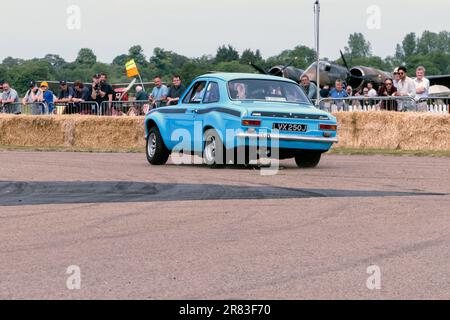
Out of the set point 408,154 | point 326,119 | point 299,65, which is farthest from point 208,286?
point 299,65

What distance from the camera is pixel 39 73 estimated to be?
120000 mm

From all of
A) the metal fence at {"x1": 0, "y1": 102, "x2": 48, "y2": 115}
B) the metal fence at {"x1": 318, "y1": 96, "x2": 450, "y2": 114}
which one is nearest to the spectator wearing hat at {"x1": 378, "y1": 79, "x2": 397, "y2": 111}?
the metal fence at {"x1": 318, "y1": 96, "x2": 450, "y2": 114}

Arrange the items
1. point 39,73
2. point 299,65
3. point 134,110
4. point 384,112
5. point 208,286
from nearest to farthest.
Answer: point 208,286, point 384,112, point 134,110, point 39,73, point 299,65

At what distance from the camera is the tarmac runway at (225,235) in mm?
6254

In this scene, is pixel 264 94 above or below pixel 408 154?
above

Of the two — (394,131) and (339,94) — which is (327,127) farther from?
(339,94)

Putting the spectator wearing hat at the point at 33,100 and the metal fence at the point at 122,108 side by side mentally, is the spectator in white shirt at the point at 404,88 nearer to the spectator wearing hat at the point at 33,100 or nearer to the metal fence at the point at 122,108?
the metal fence at the point at 122,108

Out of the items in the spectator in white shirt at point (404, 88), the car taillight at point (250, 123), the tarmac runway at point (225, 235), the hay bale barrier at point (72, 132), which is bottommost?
the hay bale barrier at point (72, 132)

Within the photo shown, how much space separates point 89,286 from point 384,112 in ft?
59.8

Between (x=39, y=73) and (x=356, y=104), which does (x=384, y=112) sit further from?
(x=39, y=73)

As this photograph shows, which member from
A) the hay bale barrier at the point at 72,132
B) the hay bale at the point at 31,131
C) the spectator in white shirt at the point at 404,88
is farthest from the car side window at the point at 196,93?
the hay bale at the point at 31,131

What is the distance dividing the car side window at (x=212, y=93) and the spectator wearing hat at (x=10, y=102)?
15380mm

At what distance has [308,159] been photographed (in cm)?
1753

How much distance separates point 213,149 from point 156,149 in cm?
173
